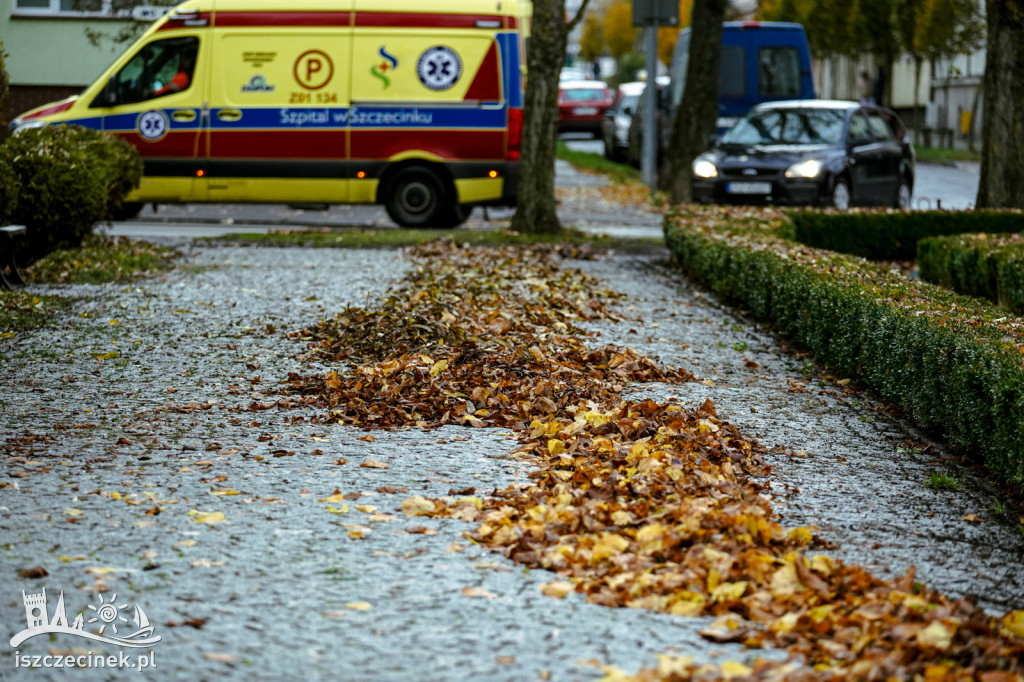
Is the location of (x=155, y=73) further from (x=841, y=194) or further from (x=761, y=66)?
(x=761, y=66)

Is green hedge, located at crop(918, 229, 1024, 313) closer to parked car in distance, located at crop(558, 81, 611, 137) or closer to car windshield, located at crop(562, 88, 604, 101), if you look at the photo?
parked car in distance, located at crop(558, 81, 611, 137)

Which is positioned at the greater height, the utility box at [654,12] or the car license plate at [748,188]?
the utility box at [654,12]

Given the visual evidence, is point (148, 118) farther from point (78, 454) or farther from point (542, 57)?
point (78, 454)

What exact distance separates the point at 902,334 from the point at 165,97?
12.2m

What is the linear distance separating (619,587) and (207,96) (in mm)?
14105

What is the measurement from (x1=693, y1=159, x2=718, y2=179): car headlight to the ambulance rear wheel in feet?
10.9

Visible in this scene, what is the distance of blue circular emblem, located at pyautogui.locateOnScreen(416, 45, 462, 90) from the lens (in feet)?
57.3

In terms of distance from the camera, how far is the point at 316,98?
1764cm

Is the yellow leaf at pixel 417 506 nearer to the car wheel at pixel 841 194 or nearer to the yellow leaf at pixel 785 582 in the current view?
the yellow leaf at pixel 785 582

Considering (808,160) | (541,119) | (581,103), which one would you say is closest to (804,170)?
(808,160)

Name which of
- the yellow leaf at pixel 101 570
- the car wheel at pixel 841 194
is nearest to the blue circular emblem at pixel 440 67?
the car wheel at pixel 841 194

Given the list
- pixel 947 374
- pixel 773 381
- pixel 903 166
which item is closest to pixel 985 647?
pixel 947 374

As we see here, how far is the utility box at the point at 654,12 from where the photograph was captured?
929 inches

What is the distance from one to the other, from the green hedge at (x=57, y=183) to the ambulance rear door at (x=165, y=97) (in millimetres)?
3132
